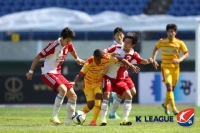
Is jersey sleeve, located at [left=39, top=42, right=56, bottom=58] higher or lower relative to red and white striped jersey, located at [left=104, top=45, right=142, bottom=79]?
higher

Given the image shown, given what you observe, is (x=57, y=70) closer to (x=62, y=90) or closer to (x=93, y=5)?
(x=62, y=90)

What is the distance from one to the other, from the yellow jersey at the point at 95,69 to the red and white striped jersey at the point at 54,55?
1.80ft

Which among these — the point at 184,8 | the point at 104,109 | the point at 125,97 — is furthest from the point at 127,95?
the point at 184,8

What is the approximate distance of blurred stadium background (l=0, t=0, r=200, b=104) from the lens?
81.4ft

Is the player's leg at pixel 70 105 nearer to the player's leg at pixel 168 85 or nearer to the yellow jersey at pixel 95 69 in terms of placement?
the yellow jersey at pixel 95 69

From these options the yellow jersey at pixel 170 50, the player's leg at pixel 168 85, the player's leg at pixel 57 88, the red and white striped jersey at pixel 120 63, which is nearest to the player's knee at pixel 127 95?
the red and white striped jersey at pixel 120 63

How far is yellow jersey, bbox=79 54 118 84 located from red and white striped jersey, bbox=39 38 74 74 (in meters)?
0.55

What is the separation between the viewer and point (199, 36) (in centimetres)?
2236

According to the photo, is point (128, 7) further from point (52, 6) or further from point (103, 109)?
point (103, 109)

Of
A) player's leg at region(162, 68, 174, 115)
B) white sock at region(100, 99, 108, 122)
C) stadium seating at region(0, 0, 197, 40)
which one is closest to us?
white sock at region(100, 99, 108, 122)

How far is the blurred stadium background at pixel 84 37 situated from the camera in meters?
24.8

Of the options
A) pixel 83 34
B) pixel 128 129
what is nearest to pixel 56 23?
pixel 83 34

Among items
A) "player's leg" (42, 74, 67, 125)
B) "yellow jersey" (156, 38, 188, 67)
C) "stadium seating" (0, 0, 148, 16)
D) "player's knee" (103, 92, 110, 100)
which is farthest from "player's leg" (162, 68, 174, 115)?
"stadium seating" (0, 0, 148, 16)

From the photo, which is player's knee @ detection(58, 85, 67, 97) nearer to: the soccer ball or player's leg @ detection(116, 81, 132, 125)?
the soccer ball
